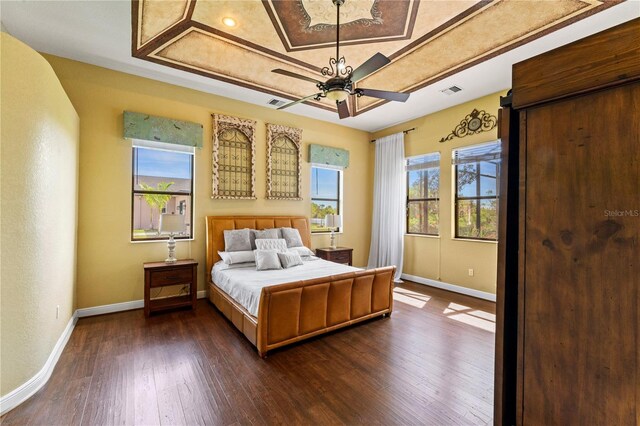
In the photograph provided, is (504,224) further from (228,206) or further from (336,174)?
(336,174)

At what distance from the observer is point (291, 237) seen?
4855mm

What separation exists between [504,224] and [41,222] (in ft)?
10.8

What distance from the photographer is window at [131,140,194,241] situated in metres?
4.10

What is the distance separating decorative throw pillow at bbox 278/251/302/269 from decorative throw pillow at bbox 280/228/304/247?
0.62 meters

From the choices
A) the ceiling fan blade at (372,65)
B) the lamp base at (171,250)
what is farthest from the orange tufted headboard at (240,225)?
the ceiling fan blade at (372,65)

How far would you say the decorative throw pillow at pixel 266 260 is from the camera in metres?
3.85

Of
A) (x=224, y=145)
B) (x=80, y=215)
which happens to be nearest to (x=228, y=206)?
(x=224, y=145)

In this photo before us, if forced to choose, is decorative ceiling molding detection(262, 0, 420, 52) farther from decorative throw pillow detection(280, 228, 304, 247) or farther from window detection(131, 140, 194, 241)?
decorative throw pillow detection(280, 228, 304, 247)

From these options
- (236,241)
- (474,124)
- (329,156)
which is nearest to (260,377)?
(236,241)

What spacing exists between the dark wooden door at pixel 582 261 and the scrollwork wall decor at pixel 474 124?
4467 mm

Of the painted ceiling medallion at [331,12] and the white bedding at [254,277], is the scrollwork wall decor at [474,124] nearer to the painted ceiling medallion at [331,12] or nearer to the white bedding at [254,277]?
the painted ceiling medallion at [331,12]

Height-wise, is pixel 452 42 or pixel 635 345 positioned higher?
pixel 452 42

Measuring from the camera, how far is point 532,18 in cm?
283

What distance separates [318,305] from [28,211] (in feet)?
8.63
